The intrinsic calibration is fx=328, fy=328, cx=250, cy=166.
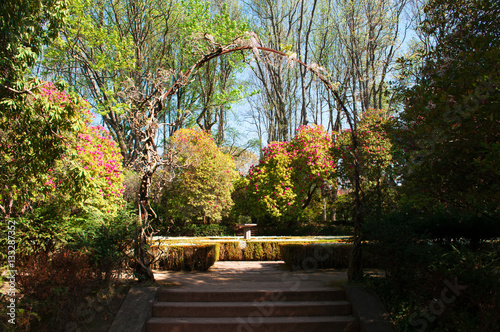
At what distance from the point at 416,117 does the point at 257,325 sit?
3.58m

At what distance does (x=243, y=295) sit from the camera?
492cm

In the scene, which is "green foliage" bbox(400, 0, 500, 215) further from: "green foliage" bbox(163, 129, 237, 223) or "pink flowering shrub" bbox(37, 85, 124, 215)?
"green foliage" bbox(163, 129, 237, 223)

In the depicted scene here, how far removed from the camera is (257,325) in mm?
4387

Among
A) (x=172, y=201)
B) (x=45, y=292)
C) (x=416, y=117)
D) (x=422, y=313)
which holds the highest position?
(x=416, y=117)

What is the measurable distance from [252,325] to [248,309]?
288 millimetres

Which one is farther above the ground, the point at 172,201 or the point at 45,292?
the point at 172,201

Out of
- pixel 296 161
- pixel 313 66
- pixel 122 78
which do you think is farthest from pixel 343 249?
pixel 122 78

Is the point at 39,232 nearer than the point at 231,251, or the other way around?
the point at 39,232

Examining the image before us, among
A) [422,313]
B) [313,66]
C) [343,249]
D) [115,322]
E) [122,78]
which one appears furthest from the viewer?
[122,78]

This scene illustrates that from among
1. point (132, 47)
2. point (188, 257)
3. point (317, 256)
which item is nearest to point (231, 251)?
point (188, 257)

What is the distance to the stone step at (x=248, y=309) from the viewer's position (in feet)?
15.3

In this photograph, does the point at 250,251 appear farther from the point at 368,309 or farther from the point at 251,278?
the point at 368,309

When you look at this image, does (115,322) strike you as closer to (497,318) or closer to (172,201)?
(497,318)

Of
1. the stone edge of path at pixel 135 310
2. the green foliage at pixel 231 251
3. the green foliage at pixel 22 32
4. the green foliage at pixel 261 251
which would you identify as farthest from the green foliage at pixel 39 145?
the green foliage at pixel 261 251
